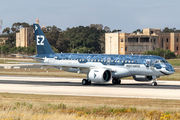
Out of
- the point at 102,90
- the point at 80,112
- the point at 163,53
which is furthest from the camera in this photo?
the point at 163,53

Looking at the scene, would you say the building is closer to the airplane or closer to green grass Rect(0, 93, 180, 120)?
the airplane

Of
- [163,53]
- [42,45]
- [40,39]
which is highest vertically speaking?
[163,53]

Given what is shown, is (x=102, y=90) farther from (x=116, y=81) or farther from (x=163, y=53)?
(x=163, y=53)

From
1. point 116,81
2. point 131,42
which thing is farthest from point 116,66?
point 131,42

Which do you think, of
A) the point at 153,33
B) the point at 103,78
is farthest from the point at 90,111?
the point at 153,33

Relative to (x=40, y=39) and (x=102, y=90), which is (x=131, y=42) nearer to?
(x=40, y=39)

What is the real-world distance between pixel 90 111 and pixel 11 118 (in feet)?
18.3

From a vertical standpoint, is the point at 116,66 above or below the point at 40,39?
below

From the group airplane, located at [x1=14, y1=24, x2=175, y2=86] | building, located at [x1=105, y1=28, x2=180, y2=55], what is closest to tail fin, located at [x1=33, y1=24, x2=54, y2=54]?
airplane, located at [x1=14, y1=24, x2=175, y2=86]

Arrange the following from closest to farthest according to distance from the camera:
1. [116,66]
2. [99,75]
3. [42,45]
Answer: [99,75], [116,66], [42,45]

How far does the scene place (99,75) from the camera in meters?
43.9

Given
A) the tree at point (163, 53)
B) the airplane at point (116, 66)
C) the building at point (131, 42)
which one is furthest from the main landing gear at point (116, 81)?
the building at point (131, 42)

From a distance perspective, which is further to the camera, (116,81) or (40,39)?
(40,39)

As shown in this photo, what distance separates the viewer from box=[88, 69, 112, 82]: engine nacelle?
144 feet
